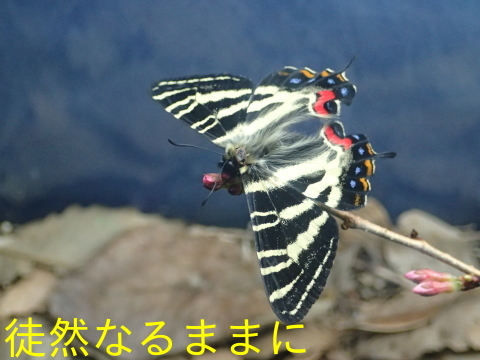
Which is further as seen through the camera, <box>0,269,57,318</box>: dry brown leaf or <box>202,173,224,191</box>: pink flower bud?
<box>0,269,57,318</box>: dry brown leaf

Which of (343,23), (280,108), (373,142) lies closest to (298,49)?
(343,23)

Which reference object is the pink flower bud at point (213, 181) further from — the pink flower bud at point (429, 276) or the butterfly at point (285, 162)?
the pink flower bud at point (429, 276)

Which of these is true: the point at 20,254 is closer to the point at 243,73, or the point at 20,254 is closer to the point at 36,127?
the point at 36,127

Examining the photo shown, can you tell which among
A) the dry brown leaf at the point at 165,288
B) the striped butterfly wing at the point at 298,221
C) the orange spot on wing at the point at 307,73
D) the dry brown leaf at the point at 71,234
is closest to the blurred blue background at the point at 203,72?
the dry brown leaf at the point at 71,234

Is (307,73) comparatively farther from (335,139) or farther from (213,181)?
(213,181)

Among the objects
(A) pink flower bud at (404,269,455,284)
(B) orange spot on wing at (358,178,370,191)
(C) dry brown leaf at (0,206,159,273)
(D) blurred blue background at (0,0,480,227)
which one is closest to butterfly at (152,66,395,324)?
(B) orange spot on wing at (358,178,370,191)

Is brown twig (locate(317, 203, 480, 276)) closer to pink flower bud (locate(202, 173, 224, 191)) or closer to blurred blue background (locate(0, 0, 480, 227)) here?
pink flower bud (locate(202, 173, 224, 191))
